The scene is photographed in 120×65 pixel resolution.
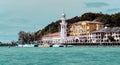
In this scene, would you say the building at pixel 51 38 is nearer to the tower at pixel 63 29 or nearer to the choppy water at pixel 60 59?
the tower at pixel 63 29

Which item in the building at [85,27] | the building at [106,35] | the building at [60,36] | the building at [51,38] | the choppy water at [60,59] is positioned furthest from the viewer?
the building at [51,38]

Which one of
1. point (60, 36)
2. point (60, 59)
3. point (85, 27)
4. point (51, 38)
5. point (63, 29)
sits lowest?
point (60, 59)

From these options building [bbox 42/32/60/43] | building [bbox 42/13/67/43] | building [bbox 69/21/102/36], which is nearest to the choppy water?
building [bbox 69/21/102/36]

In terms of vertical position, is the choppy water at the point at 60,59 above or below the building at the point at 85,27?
below

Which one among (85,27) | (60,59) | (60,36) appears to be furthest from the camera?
(60,36)

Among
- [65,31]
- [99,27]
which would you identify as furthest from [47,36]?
[99,27]

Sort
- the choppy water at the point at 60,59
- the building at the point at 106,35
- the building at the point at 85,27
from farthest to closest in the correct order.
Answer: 1. the building at the point at 85,27
2. the building at the point at 106,35
3. the choppy water at the point at 60,59

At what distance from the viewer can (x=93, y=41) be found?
159875mm

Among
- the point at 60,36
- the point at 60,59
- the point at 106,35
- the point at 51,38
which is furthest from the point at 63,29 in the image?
the point at 60,59

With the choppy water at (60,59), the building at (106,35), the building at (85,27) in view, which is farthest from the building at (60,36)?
the choppy water at (60,59)

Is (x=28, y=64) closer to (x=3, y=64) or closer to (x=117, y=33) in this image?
(x=3, y=64)

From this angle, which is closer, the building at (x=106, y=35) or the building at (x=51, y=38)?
the building at (x=106, y=35)

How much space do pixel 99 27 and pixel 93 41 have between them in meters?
14.3

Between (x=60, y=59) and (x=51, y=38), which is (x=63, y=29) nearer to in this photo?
(x=51, y=38)
